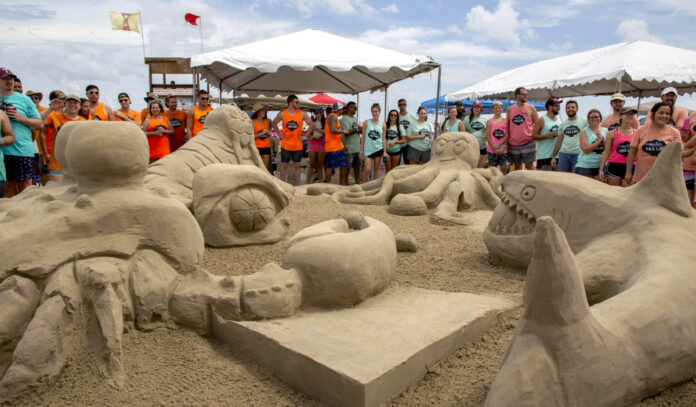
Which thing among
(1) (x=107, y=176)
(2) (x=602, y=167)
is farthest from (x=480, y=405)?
(2) (x=602, y=167)

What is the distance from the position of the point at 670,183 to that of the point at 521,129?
418 cm

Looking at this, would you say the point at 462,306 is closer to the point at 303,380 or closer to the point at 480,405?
the point at 480,405

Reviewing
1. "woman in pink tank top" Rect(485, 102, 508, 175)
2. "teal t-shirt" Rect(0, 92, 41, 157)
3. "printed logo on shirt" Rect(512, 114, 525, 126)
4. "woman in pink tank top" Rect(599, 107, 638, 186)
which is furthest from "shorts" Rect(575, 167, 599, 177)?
"teal t-shirt" Rect(0, 92, 41, 157)

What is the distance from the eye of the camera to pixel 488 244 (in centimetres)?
306

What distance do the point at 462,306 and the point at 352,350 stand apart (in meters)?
0.74

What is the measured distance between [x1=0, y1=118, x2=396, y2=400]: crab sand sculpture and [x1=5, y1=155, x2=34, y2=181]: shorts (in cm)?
236

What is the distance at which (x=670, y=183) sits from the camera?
86.4 inches

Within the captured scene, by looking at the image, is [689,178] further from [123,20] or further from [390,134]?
[123,20]

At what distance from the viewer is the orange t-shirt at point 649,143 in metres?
4.18

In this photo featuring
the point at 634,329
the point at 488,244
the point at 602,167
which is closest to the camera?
the point at 634,329

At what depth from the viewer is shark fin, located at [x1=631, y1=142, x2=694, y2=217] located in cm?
214

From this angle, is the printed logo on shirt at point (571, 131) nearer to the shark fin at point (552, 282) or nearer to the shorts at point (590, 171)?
the shorts at point (590, 171)

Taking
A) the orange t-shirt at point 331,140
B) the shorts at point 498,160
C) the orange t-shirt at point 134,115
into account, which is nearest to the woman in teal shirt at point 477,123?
→ the shorts at point 498,160

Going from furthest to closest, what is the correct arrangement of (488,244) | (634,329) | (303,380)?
(488,244) < (303,380) < (634,329)
